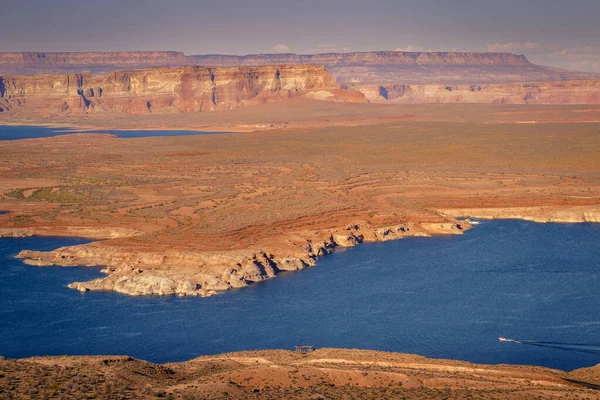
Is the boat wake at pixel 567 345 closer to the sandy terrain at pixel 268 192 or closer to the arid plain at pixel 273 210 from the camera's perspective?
the arid plain at pixel 273 210

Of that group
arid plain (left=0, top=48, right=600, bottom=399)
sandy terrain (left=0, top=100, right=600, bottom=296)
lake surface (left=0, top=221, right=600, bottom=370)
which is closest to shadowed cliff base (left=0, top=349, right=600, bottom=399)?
arid plain (left=0, top=48, right=600, bottom=399)

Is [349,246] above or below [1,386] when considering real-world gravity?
below

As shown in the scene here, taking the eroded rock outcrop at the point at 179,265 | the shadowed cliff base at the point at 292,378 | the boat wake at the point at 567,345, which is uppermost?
the shadowed cliff base at the point at 292,378

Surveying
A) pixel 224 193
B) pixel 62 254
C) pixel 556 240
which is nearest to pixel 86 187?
pixel 224 193

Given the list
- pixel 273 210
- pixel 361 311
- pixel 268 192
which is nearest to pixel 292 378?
pixel 361 311

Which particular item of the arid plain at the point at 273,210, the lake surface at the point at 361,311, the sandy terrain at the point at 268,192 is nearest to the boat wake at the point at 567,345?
the lake surface at the point at 361,311

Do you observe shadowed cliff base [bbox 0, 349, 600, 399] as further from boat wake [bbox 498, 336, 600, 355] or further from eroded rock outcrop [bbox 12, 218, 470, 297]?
eroded rock outcrop [bbox 12, 218, 470, 297]

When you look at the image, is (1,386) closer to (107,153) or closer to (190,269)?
(190,269)

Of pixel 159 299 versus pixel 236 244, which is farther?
pixel 236 244
